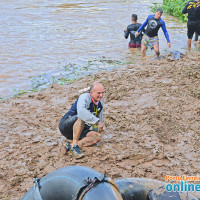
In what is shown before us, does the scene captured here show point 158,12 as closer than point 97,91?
No

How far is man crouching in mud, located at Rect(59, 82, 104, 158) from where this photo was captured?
5070 millimetres

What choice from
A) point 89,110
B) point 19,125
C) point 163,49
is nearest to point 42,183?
point 89,110

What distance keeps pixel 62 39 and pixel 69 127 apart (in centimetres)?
986

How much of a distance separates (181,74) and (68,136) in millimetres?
4295

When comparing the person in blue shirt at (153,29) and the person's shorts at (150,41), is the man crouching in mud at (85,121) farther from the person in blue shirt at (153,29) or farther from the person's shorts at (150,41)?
the person's shorts at (150,41)

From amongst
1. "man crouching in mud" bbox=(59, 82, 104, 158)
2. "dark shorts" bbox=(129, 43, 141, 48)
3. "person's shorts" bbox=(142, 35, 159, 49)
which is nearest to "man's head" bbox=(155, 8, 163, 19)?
"person's shorts" bbox=(142, 35, 159, 49)

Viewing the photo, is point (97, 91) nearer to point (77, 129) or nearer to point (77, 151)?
point (77, 129)

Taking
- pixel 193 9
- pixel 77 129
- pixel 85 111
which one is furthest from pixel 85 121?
pixel 193 9

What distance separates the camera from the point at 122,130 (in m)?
6.11

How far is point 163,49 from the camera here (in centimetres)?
1311

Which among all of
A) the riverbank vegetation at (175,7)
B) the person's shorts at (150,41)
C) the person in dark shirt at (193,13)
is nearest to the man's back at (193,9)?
the person in dark shirt at (193,13)

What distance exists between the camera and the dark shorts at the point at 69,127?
5.42m

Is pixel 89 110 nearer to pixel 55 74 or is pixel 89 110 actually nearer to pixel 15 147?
pixel 15 147

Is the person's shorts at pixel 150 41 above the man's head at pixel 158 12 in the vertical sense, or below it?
below
